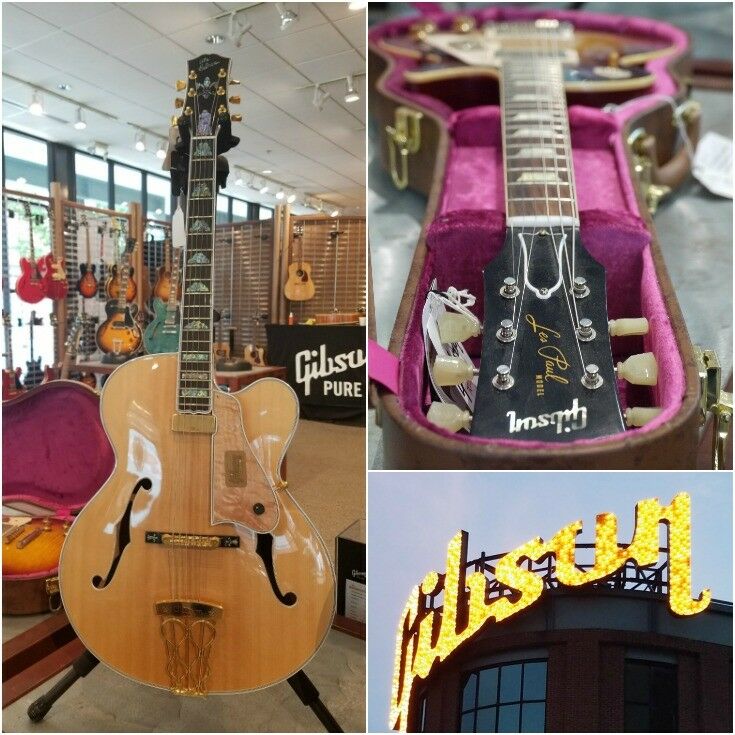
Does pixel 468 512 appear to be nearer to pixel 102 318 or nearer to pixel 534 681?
pixel 534 681

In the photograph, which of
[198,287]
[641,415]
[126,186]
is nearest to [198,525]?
[198,287]

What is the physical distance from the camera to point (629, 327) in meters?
0.80

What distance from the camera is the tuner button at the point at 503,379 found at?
2.43 feet

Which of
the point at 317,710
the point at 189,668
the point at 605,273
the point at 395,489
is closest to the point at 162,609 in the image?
the point at 189,668

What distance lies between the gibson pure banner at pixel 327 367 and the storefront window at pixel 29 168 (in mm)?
849

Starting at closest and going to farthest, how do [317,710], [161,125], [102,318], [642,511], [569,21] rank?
[642,511] → [317,710] → [161,125] → [569,21] → [102,318]

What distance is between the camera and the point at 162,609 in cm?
93

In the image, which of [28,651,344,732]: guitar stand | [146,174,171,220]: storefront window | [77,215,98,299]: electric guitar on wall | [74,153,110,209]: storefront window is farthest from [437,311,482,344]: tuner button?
[77,215,98,299]: electric guitar on wall

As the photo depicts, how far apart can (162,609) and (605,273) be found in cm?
95

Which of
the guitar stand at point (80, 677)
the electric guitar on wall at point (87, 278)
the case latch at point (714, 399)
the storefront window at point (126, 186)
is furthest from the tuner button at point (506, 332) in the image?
the electric guitar on wall at point (87, 278)

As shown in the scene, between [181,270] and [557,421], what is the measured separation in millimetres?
1007

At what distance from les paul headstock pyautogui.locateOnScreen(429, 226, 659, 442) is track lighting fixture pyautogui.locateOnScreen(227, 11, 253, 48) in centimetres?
66

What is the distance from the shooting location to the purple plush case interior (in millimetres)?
1234

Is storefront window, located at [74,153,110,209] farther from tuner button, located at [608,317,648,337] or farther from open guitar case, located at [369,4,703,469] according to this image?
tuner button, located at [608,317,648,337]
